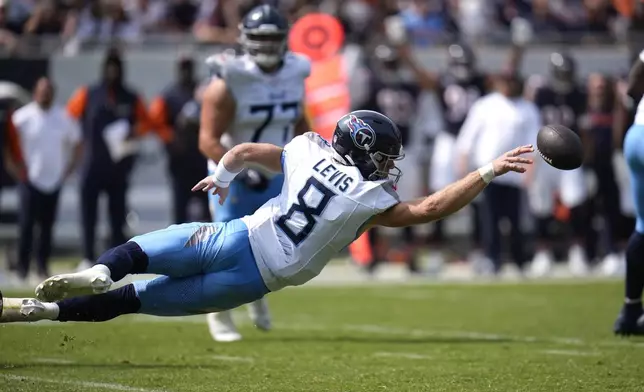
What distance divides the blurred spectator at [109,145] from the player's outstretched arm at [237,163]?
640 centimetres

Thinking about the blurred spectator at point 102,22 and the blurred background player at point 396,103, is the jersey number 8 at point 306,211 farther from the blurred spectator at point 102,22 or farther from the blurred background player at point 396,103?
the blurred spectator at point 102,22

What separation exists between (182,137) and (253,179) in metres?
5.05

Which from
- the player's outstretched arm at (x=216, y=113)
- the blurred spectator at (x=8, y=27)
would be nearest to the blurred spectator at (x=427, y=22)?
the blurred spectator at (x=8, y=27)

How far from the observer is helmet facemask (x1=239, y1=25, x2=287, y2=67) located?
7.82 meters

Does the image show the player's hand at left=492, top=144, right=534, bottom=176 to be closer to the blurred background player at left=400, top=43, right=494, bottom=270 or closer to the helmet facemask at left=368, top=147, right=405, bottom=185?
the helmet facemask at left=368, top=147, right=405, bottom=185

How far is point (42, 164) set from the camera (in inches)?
477

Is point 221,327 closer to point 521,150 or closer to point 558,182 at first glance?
point 521,150

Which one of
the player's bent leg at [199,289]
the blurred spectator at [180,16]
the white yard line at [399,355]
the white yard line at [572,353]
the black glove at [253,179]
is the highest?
the blurred spectator at [180,16]

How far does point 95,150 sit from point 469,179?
7.27 metres

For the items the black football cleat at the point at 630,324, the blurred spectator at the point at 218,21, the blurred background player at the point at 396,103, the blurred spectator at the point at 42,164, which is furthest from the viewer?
the blurred spectator at the point at 218,21

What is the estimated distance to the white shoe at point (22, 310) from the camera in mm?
5594

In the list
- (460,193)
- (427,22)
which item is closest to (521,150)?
(460,193)

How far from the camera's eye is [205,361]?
6578 mm

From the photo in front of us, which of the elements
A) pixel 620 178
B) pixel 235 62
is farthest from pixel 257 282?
pixel 620 178
